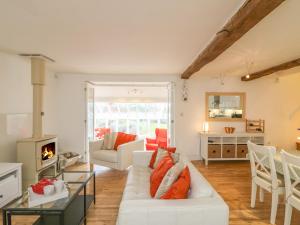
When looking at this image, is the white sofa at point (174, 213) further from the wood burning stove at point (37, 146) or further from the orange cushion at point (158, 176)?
the wood burning stove at point (37, 146)

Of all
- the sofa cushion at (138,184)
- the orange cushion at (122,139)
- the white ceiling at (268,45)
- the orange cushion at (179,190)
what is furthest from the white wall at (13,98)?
the white ceiling at (268,45)

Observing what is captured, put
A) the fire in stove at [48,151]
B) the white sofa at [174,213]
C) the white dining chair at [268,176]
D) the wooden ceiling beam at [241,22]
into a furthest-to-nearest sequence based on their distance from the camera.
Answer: the fire in stove at [48,151] < the white dining chair at [268,176] < the wooden ceiling beam at [241,22] < the white sofa at [174,213]

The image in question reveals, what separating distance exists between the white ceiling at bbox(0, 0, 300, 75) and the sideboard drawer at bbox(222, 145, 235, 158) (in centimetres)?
200

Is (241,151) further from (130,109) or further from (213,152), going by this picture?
(130,109)

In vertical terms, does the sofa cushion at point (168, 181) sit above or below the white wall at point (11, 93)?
below

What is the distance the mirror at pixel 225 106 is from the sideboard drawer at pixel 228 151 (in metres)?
0.80

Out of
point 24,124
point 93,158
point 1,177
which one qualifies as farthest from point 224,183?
point 24,124

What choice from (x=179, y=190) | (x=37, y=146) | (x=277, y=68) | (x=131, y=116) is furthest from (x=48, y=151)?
(x=277, y=68)

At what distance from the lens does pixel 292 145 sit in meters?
5.20

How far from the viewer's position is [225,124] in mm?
5137

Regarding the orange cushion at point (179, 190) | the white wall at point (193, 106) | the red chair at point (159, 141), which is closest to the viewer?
the orange cushion at point (179, 190)

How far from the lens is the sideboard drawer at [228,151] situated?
4645 mm

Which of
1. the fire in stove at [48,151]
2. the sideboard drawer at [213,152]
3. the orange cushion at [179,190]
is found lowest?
the sideboard drawer at [213,152]

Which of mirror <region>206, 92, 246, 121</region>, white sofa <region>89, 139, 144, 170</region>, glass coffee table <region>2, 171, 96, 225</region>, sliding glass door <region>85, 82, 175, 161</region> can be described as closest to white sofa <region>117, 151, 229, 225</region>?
glass coffee table <region>2, 171, 96, 225</region>
